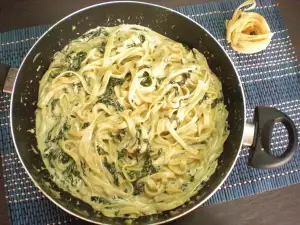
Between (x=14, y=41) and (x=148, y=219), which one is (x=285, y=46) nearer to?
(x=148, y=219)

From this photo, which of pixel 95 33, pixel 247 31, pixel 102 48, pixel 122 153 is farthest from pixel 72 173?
pixel 247 31

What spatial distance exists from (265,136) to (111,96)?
883 millimetres

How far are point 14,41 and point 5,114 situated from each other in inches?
20.1

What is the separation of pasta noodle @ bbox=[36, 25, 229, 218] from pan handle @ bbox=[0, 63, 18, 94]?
206 mm

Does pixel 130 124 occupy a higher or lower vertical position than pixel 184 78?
lower

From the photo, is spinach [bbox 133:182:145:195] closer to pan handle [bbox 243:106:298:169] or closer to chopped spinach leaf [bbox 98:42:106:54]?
pan handle [bbox 243:106:298:169]

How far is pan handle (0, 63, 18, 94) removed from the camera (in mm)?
1883

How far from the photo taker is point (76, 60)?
2109 millimetres

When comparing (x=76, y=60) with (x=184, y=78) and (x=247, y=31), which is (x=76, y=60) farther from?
(x=247, y=31)

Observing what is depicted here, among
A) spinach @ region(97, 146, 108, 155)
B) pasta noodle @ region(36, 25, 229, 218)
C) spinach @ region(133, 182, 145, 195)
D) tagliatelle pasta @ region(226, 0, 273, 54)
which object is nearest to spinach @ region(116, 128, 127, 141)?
pasta noodle @ region(36, 25, 229, 218)

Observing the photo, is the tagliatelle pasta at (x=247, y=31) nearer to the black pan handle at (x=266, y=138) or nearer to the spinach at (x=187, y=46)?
the spinach at (x=187, y=46)

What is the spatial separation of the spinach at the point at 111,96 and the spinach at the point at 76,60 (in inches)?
9.5

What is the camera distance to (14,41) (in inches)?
90.5

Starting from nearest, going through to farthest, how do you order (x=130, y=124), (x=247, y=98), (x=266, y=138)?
(x=266, y=138) < (x=130, y=124) < (x=247, y=98)
